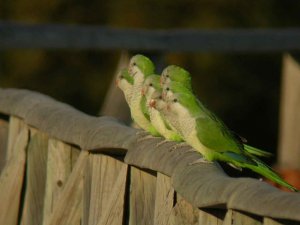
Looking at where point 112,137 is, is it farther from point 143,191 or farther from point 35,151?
point 35,151

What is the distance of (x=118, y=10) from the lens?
1252 cm

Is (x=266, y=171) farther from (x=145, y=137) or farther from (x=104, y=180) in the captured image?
(x=104, y=180)

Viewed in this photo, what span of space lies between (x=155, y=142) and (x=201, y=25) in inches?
326

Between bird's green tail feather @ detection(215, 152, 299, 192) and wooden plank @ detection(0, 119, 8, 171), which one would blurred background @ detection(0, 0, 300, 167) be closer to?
wooden plank @ detection(0, 119, 8, 171)

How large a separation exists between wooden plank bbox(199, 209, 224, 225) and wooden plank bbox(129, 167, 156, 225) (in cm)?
63

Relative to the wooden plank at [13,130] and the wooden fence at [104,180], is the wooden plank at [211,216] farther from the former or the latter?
the wooden plank at [13,130]

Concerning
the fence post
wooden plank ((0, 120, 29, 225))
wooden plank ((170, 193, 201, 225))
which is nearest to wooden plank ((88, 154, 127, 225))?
wooden plank ((170, 193, 201, 225))

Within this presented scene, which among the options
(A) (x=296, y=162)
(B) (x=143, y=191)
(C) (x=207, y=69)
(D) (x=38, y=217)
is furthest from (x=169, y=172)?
(C) (x=207, y=69)

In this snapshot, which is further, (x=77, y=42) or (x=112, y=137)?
(x=77, y=42)

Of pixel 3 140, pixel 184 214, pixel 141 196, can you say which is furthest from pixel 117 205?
pixel 3 140

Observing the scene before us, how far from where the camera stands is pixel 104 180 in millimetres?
4590

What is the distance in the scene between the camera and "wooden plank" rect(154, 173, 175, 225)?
388cm

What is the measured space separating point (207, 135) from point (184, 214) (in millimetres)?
586

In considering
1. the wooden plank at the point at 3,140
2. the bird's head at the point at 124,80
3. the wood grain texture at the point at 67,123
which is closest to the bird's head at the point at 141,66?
the bird's head at the point at 124,80
